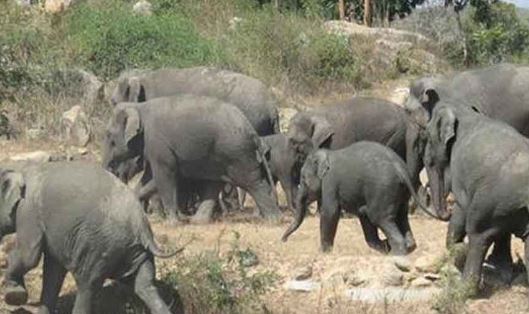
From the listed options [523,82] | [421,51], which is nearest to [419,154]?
[523,82]

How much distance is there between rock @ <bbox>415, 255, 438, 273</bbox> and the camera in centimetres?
1022

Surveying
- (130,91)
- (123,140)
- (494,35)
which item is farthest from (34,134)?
(494,35)

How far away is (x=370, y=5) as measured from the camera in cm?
3055

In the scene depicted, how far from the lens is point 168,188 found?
543 inches

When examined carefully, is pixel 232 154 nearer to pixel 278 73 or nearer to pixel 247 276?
pixel 247 276

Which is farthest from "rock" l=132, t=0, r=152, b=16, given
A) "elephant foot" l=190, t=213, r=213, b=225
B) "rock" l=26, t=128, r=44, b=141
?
"elephant foot" l=190, t=213, r=213, b=225

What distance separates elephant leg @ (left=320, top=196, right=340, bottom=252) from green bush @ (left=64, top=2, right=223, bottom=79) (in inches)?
392

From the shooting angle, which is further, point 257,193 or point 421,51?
point 421,51

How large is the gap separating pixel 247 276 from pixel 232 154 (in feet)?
12.7

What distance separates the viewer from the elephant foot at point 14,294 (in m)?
9.34

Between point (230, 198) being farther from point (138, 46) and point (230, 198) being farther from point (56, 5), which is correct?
point (56, 5)

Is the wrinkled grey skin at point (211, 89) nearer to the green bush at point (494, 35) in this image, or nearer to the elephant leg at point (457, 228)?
the elephant leg at point (457, 228)

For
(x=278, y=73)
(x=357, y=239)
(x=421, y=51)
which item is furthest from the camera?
(x=421, y=51)

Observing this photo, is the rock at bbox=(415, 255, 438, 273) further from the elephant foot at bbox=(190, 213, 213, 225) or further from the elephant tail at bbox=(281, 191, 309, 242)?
the elephant foot at bbox=(190, 213, 213, 225)
